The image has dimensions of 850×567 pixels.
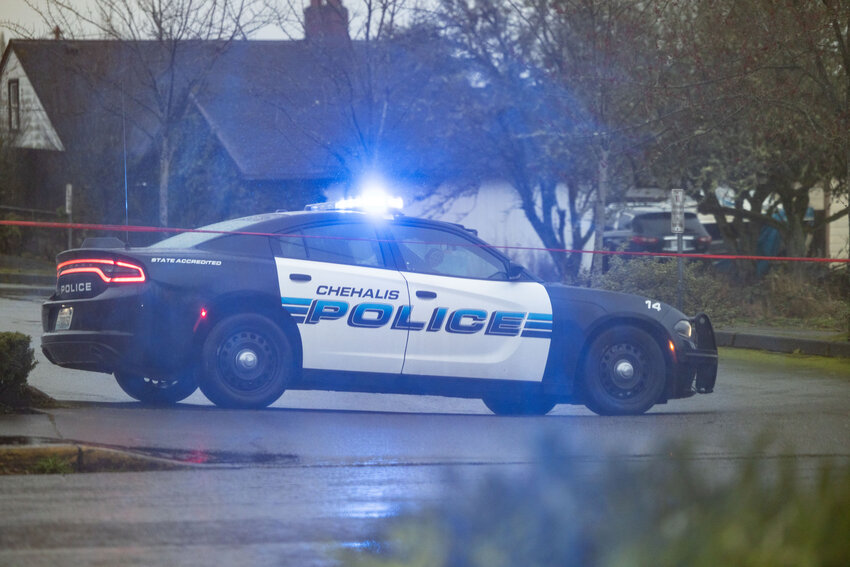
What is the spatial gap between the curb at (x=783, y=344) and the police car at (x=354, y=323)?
592 centimetres

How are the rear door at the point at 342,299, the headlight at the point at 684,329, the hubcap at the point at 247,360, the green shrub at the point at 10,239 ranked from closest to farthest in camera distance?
the hubcap at the point at 247,360
the rear door at the point at 342,299
the headlight at the point at 684,329
the green shrub at the point at 10,239

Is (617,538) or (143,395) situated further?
(143,395)

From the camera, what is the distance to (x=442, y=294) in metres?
10.0

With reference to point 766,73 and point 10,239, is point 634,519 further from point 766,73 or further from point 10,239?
point 10,239

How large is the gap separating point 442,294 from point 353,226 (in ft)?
2.85

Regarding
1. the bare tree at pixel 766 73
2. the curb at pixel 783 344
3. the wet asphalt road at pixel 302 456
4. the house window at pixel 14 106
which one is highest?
the house window at pixel 14 106

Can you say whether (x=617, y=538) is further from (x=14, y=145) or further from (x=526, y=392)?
(x=14, y=145)

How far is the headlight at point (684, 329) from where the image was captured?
10.5 meters

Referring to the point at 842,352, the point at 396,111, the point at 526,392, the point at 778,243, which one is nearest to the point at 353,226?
the point at 526,392

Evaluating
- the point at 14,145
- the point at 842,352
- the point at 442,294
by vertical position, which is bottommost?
the point at 842,352

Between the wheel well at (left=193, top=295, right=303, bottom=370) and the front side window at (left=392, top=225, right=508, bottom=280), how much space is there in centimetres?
103

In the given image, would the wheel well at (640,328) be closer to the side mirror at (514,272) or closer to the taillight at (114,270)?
the side mirror at (514,272)

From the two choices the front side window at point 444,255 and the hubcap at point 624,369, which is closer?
the front side window at point 444,255

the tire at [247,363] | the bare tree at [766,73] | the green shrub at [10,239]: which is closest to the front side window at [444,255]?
the tire at [247,363]
